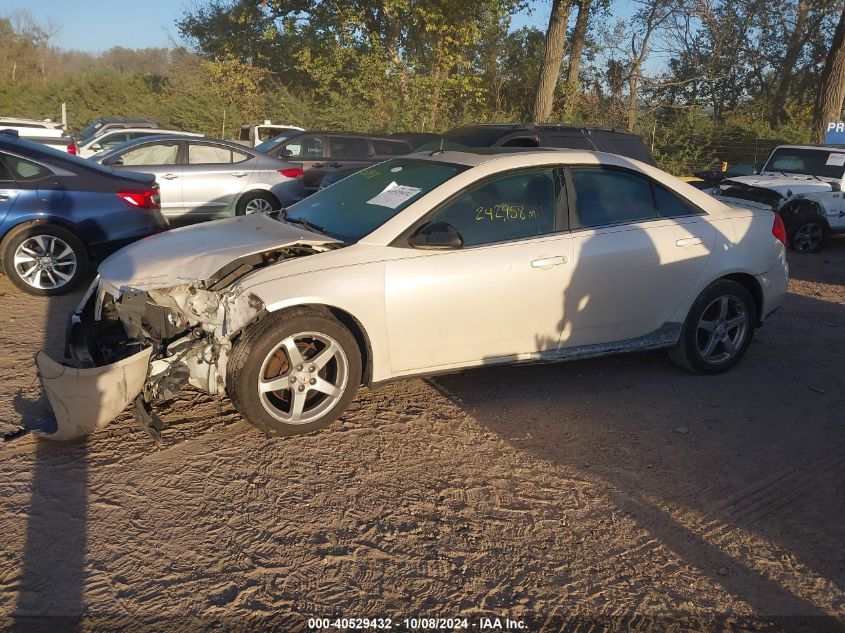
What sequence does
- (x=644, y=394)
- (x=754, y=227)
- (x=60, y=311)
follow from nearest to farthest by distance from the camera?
(x=644, y=394) → (x=754, y=227) → (x=60, y=311)

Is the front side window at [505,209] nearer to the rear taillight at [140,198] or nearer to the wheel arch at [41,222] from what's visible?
the rear taillight at [140,198]

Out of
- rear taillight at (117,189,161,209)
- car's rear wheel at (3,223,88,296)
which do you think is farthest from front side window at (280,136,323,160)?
car's rear wheel at (3,223,88,296)

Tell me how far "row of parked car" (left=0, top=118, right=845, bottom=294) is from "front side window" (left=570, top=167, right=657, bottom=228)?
23.2 inches

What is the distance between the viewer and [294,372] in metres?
4.06

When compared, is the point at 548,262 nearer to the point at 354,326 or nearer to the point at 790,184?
the point at 354,326

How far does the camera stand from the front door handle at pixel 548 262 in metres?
4.58

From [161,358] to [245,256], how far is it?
76 cm

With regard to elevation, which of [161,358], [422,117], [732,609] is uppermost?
[422,117]

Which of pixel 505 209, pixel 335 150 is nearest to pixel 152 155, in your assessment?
pixel 335 150

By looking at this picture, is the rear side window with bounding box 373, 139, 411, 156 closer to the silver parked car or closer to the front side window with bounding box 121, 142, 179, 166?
the silver parked car

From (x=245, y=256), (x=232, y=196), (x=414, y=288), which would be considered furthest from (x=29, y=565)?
(x=232, y=196)

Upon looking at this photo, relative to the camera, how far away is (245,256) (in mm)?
4234

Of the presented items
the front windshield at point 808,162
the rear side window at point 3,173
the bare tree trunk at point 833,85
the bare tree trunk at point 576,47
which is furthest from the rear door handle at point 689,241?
the bare tree trunk at point 576,47

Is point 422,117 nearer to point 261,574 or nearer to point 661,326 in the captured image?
point 661,326
